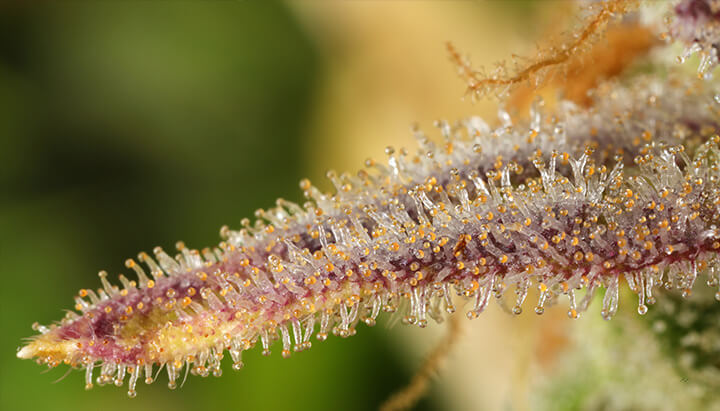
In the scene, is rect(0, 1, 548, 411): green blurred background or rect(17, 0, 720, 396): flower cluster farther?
rect(0, 1, 548, 411): green blurred background

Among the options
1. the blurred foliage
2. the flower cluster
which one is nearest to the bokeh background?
the blurred foliage

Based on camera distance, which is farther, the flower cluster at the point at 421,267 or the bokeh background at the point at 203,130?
the bokeh background at the point at 203,130

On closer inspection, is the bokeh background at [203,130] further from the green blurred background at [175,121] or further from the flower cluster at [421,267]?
the flower cluster at [421,267]

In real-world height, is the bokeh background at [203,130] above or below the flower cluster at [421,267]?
above

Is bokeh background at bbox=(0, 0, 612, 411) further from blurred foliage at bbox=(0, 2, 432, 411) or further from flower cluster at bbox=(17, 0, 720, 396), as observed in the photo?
flower cluster at bbox=(17, 0, 720, 396)

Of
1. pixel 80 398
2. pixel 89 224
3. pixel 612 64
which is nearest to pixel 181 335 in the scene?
pixel 612 64

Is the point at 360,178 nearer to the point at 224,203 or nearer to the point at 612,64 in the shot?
the point at 612,64

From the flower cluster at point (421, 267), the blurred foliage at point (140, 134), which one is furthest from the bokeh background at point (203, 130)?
the flower cluster at point (421, 267)
